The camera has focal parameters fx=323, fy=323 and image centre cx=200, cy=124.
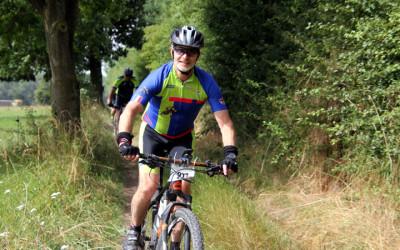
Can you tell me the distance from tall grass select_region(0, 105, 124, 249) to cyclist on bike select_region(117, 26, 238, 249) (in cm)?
79

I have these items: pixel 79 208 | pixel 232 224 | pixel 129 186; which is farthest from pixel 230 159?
pixel 129 186

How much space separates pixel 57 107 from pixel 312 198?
4.71 m

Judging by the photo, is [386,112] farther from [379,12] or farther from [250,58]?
[250,58]

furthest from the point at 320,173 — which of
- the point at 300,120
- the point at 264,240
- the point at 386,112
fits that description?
the point at 264,240

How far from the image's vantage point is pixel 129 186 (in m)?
6.34

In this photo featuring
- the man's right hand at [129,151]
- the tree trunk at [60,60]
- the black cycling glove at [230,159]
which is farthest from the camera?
the tree trunk at [60,60]

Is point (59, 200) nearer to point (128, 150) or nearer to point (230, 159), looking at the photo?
point (128, 150)

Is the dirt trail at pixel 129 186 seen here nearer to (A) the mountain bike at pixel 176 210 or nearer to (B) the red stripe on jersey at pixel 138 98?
(A) the mountain bike at pixel 176 210

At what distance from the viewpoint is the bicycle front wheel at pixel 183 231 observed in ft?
7.48

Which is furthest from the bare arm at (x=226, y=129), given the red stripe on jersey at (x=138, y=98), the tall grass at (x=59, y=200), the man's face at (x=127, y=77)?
the man's face at (x=127, y=77)

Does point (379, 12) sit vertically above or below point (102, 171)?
above

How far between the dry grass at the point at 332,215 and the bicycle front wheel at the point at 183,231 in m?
1.63

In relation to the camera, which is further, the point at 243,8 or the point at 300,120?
the point at 243,8

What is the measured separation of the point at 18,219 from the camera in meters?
3.41
